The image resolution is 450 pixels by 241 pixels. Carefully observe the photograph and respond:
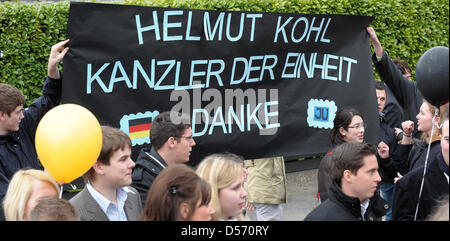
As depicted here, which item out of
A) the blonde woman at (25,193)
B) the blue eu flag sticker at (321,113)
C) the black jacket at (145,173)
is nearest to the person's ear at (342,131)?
the blue eu flag sticker at (321,113)

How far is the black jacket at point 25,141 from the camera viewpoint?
4.66m

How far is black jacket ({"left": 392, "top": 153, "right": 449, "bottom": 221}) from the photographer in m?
3.96

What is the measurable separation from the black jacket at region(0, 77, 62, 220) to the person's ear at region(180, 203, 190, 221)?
72.5 inches

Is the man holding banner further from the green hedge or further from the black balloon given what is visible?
the black balloon

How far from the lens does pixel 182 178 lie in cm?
328

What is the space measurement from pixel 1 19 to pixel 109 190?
319cm

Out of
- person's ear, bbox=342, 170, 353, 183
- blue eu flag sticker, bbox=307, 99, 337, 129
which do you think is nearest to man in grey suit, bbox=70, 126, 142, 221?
person's ear, bbox=342, 170, 353, 183

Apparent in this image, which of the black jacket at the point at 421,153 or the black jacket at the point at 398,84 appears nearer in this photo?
the black jacket at the point at 421,153

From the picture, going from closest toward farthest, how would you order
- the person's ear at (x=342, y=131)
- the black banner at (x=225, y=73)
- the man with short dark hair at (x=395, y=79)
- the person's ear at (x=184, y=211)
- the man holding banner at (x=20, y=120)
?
the person's ear at (x=184, y=211) < the man holding banner at (x=20, y=120) < the black banner at (x=225, y=73) < the person's ear at (x=342, y=131) < the man with short dark hair at (x=395, y=79)

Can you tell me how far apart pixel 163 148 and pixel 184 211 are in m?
1.47

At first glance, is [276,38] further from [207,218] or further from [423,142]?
[207,218]

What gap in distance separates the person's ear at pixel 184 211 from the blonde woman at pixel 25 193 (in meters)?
0.85

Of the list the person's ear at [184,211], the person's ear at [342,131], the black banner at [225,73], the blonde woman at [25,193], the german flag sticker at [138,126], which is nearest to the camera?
the person's ear at [184,211]

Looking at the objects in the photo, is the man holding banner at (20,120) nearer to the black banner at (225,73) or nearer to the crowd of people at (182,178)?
the crowd of people at (182,178)
